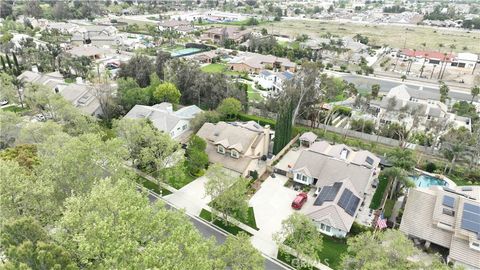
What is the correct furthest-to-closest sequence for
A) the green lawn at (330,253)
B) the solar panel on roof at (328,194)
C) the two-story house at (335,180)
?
the solar panel on roof at (328,194) → the two-story house at (335,180) → the green lawn at (330,253)

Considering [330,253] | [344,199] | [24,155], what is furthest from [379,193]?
[24,155]

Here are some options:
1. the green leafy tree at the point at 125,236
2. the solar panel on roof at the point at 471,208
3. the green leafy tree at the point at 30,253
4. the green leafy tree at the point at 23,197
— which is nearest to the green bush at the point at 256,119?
the solar panel on roof at the point at 471,208

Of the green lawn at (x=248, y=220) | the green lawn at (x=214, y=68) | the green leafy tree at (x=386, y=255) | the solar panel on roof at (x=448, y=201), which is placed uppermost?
the green leafy tree at (x=386, y=255)

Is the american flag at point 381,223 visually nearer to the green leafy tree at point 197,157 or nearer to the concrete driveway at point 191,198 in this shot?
the concrete driveway at point 191,198

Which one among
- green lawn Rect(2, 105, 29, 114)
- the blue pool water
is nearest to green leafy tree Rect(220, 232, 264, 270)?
the blue pool water

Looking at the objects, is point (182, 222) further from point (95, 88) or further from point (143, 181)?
point (95, 88)

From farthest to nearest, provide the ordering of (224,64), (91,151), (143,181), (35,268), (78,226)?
(224,64) → (143,181) → (91,151) → (78,226) → (35,268)

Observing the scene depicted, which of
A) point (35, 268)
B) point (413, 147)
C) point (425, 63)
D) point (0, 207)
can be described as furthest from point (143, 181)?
point (425, 63)
